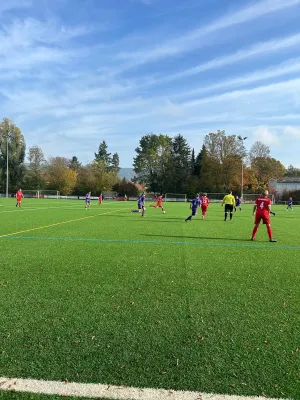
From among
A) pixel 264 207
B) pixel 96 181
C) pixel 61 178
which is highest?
pixel 61 178

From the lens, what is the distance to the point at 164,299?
526 centimetres

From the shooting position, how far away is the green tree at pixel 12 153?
253 ft

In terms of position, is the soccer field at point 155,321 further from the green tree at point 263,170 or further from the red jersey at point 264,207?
the green tree at point 263,170

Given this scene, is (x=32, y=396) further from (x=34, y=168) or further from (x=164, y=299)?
(x=34, y=168)

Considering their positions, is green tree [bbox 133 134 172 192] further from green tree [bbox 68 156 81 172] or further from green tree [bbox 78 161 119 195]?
green tree [bbox 68 156 81 172]

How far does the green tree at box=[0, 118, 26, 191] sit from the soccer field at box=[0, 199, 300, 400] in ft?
245

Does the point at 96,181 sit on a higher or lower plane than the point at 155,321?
higher

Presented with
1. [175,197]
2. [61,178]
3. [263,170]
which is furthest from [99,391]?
[61,178]

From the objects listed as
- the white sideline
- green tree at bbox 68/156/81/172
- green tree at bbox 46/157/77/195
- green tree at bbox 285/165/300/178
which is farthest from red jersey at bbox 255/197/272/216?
green tree at bbox 285/165/300/178

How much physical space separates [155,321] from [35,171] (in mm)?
82325

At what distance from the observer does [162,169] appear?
82.8m

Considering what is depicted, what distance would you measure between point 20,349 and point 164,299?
7.45ft

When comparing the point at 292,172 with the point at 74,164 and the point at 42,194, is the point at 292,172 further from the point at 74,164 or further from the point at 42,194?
the point at 42,194

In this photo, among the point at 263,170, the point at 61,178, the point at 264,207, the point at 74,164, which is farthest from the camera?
the point at 74,164
